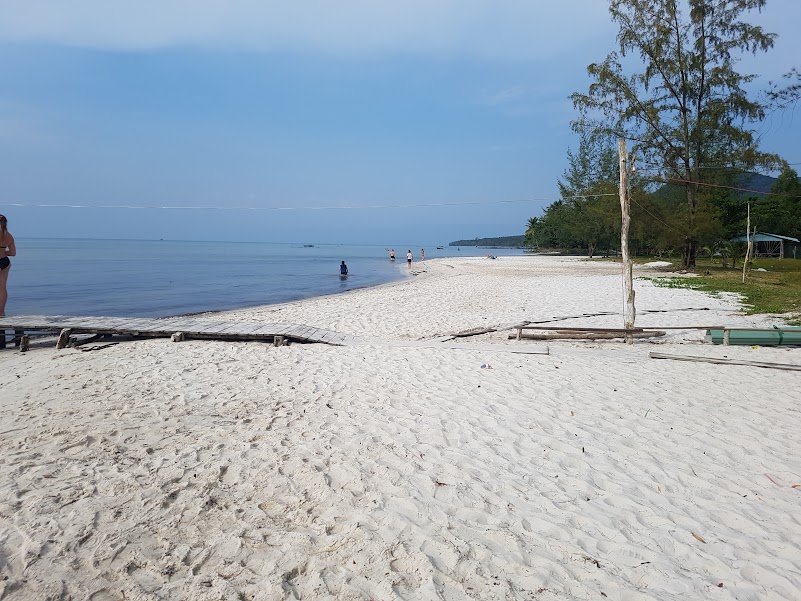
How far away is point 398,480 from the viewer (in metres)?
3.55

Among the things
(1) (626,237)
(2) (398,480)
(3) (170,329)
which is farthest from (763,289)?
(3) (170,329)

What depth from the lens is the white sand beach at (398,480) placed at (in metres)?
2.57

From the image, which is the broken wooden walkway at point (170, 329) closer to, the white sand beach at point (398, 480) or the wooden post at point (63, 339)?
the wooden post at point (63, 339)

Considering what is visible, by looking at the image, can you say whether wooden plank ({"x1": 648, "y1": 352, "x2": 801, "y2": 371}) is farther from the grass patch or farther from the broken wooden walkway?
the broken wooden walkway

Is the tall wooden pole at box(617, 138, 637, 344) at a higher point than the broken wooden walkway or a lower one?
higher

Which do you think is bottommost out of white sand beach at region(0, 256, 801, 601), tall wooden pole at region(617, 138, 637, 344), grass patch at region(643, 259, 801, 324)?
white sand beach at region(0, 256, 801, 601)

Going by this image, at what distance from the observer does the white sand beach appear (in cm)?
257

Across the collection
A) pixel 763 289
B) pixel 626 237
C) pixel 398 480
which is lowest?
pixel 398 480

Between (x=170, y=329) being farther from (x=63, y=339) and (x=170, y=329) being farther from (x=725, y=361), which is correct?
(x=725, y=361)

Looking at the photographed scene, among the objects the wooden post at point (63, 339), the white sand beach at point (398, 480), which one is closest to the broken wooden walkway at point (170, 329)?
the wooden post at point (63, 339)

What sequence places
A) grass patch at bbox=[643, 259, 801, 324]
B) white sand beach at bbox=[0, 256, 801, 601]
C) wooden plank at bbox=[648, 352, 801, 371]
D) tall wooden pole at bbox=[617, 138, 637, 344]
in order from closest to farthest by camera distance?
white sand beach at bbox=[0, 256, 801, 601] → wooden plank at bbox=[648, 352, 801, 371] → tall wooden pole at bbox=[617, 138, 637, 344] → grass patch at bbox=[643, 259, 801, 324]

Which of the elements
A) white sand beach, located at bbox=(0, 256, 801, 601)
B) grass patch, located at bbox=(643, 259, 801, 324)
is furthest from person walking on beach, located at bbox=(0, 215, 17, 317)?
grass patch, located at bbox=(643, 259, 801, 324)

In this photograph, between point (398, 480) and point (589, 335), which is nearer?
point (398, 480)

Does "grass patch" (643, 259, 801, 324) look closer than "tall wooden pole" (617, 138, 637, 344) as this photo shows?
No
